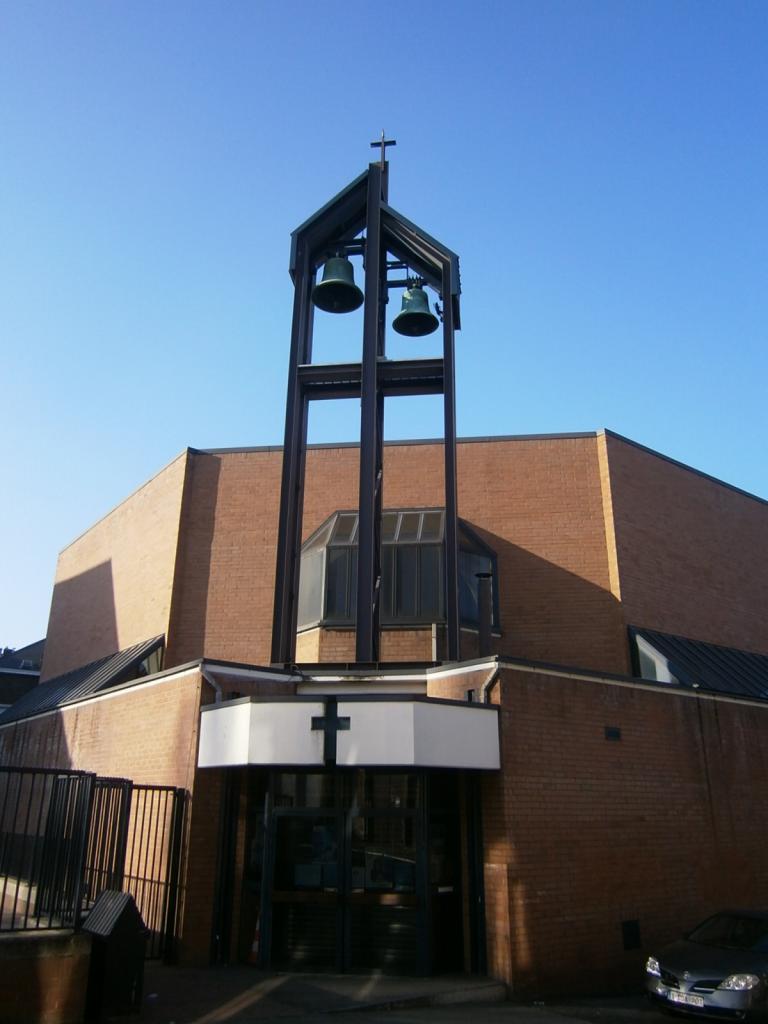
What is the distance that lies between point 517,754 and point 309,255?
8665mm

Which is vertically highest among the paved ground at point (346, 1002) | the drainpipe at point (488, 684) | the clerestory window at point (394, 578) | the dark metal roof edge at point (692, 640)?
the clerestory window at point (394, 578)

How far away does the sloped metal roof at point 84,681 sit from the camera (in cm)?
1675

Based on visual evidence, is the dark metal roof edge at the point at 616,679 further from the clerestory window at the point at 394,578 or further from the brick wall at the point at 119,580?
the brick wall at the point at 119,580

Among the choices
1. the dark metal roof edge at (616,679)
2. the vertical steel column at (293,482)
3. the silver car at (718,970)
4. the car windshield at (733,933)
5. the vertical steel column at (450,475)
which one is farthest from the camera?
the vertical steel column at (293,482)

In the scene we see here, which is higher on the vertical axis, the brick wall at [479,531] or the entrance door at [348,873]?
the brick wall at [479,531]

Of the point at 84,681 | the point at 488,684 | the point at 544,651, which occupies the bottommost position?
the point at 488,684

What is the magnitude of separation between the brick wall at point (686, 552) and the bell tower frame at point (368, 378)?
6.29m

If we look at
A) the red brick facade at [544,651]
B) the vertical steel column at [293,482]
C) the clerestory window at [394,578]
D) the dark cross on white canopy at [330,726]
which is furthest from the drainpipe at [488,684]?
the clerestory window at [394,578]

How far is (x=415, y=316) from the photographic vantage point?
13000 mm

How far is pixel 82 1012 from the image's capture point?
721 centimetres

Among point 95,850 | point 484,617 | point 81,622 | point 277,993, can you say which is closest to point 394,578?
point 484,617

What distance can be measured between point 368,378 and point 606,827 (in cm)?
713

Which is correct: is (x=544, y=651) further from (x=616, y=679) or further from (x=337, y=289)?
(x=337, y=289)

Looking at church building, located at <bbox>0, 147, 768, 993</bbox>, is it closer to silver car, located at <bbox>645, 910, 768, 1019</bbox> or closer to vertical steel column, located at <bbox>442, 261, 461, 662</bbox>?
vertical steel column, located at <bbox>442, 261, 461, 662</bbox>
